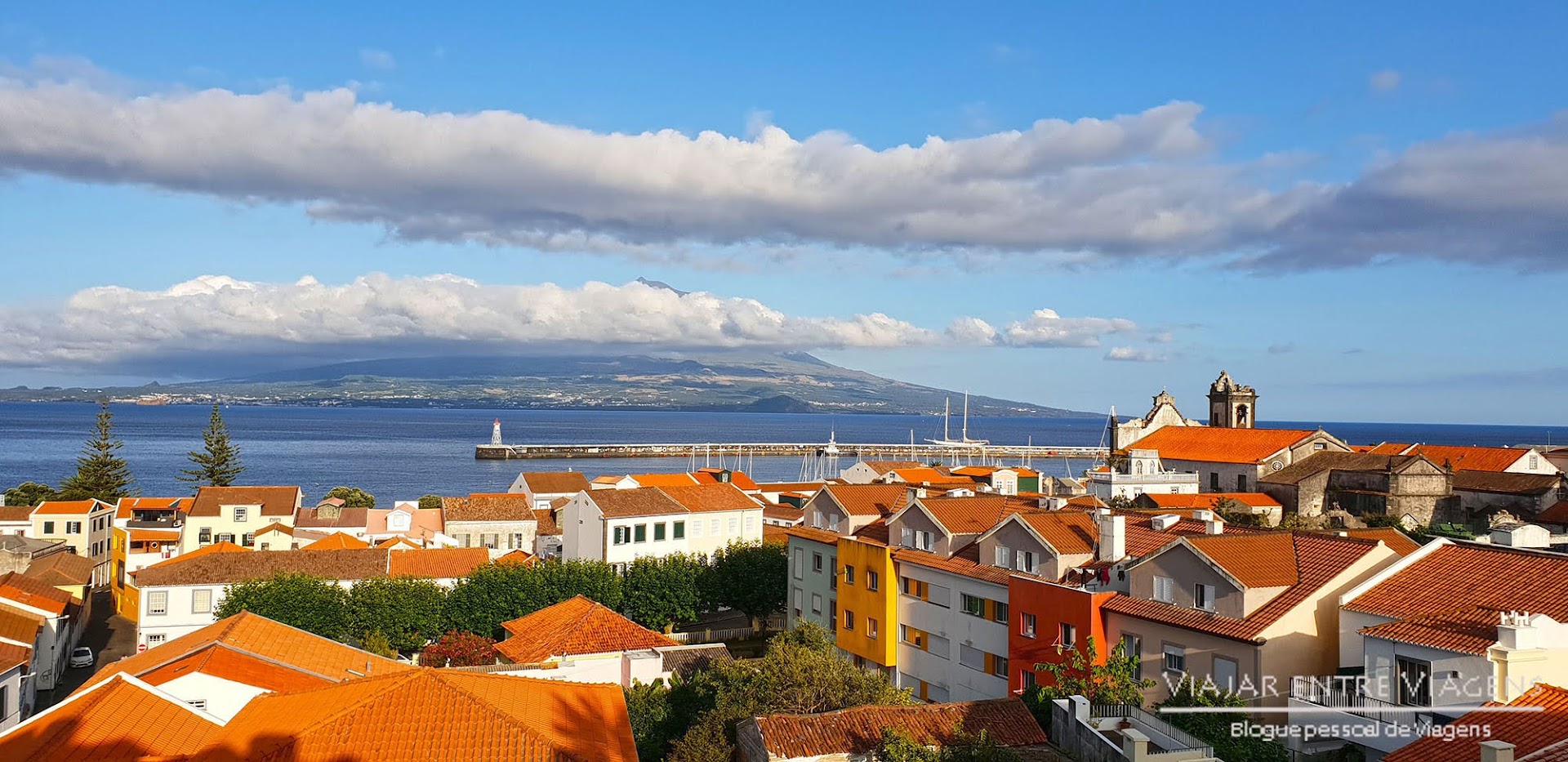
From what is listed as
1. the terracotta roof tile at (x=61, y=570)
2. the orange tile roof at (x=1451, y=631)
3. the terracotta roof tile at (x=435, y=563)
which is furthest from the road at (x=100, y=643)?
the orange tile roof at (x=1451, y=631)

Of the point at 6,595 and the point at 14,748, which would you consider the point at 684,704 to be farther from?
the point at 6,595

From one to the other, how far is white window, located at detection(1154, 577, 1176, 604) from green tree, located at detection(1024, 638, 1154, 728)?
302 cm

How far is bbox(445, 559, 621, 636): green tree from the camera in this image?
138 feet

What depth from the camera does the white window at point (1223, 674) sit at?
22484 mm

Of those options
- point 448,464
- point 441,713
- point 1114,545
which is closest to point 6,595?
point 441,713

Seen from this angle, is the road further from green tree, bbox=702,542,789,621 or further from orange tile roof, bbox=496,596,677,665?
green tree, bbox=702,542,789,621

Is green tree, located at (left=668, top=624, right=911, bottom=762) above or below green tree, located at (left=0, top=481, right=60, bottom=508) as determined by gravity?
above

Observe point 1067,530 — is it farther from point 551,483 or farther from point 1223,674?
point 551,483

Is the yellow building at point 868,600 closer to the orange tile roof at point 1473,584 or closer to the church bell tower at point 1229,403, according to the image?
the orange tile roof at point 1473,584

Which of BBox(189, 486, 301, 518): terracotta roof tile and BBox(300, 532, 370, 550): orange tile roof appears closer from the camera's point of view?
BBox(300, 532, 370, 550): orange tile roof

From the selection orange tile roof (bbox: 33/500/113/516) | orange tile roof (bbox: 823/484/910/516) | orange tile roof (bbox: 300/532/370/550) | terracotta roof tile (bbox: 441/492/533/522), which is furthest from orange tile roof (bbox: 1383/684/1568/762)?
orange tile roof (bbox: 33/500/113/516)

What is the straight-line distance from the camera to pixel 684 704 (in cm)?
2495

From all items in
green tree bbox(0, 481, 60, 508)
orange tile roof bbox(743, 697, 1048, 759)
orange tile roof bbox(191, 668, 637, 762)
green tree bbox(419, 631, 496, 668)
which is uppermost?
orange tile roof bbox(191, 668, 637, 762)

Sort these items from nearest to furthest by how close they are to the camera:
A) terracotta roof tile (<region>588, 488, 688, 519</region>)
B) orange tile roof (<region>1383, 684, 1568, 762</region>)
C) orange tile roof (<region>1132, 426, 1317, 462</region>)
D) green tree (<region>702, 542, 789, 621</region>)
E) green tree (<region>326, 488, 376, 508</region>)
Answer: orange tile roof (<region>1383, 684, 1568, 762</region>)
green tree (<region>702, 542, 789, 621</region>)
terracotta roof tile (<region>588, 488, 688, 519</region>)
orange tile roof (<region>1132, 426, 1317, 462</region>)
green tree (<region>326, 488, 376, 508</region>)
